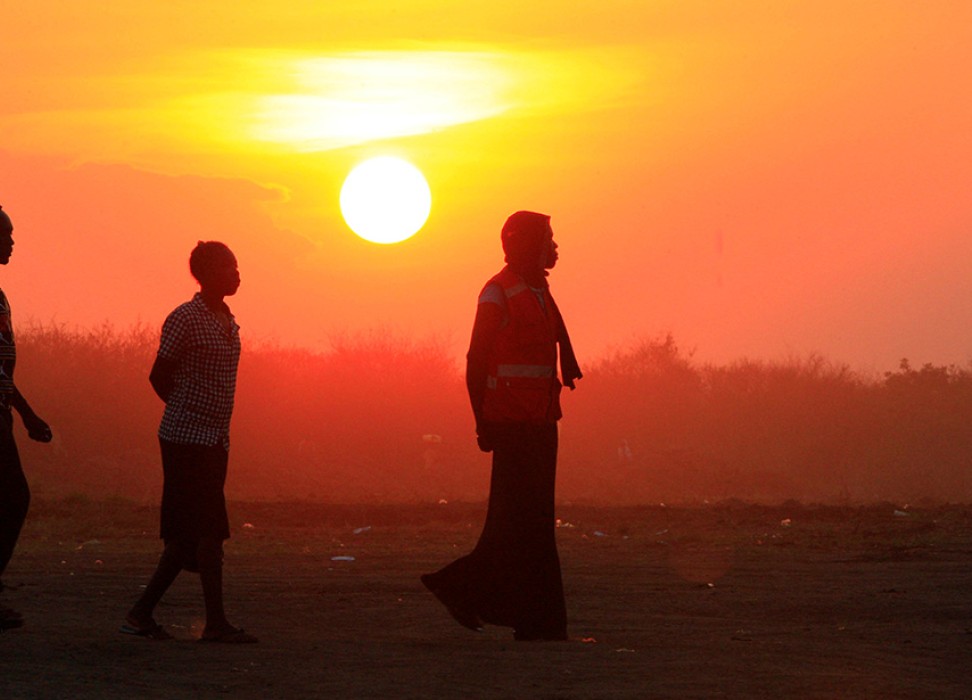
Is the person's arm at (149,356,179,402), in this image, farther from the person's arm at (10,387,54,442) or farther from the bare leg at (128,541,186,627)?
the bare leg at (128,541,186,627)

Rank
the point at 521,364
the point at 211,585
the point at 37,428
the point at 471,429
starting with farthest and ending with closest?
the point at 471,429, the point at 521,364, the point at 37,428, the point at 211,585

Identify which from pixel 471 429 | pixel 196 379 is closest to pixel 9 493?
pixel 196 379

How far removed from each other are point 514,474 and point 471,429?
119 feet

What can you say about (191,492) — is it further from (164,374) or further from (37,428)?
(37,428)

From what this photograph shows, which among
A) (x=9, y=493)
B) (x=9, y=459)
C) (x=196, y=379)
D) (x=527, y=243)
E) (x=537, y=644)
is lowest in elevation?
(x=537, y=644)

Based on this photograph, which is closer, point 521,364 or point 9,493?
point 9,493

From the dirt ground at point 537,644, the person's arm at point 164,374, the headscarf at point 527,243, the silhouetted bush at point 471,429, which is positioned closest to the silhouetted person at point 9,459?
the dirt ground at point 537,644

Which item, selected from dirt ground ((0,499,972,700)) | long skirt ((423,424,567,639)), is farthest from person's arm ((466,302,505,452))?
dirt ground ((0,499,972,700))

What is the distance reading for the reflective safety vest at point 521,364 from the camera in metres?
8.35

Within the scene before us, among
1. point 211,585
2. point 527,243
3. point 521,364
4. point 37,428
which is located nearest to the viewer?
point 211,585

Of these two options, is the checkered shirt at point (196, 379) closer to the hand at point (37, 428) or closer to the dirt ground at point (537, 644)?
the hand at point (37, 428)

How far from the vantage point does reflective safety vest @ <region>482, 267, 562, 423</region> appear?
8.35 meters

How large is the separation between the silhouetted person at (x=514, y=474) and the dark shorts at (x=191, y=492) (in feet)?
3.91

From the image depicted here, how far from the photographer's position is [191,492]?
8.06 metres
